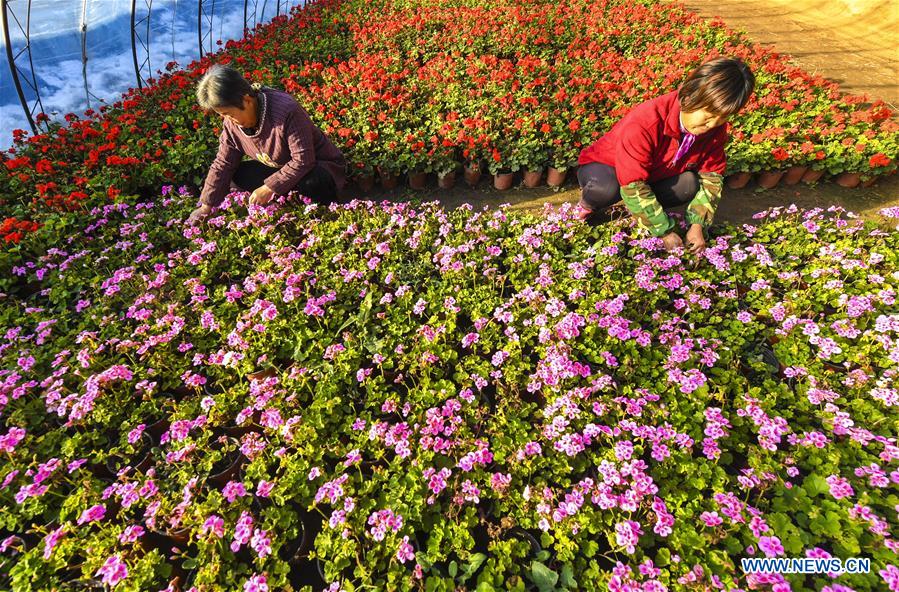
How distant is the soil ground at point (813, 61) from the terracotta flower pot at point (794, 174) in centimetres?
10

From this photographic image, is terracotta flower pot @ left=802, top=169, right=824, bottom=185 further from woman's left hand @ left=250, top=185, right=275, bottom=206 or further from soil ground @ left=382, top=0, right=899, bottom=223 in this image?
woman's left hand @ left=250, top=185, right=275, bottom=206

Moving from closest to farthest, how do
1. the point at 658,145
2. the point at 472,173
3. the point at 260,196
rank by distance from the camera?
the point at 658,145 → the point at 260,196 → the point at 472,173

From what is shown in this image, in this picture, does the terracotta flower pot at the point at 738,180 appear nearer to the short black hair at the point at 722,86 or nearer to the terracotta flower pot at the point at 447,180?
the short black hair at the point at 722,86

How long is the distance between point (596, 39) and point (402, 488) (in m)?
9.37

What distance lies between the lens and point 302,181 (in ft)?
14.7

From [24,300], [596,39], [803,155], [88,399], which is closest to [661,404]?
[88,399]

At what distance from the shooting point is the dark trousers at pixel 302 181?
4.49 metres

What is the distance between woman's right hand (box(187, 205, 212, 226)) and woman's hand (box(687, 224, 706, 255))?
4503 mm

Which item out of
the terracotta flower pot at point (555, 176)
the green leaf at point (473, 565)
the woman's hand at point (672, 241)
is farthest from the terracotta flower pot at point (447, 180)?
the green leaf at point (473, 565)

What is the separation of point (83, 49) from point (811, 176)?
10.4 metres

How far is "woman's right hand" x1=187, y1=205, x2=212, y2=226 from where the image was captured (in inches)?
166

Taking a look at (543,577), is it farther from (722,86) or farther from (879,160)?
(879,160)

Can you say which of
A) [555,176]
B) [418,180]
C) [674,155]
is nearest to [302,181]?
[418,180]

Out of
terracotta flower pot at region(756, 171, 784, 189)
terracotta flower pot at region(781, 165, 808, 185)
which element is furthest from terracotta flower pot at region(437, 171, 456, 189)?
terracotta flower pot at region(781, 165, 808, 185)
